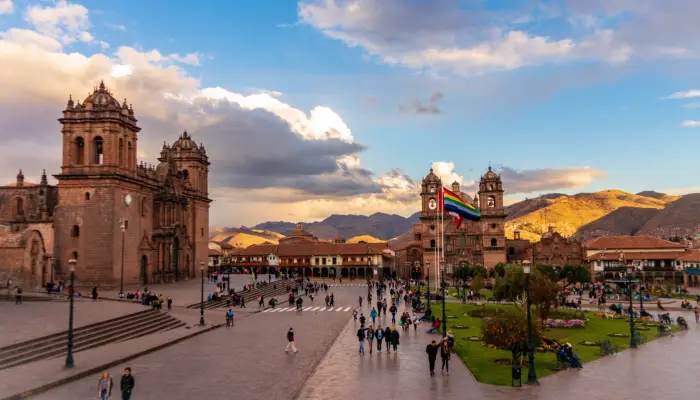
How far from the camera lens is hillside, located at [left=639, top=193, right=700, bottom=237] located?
168 m

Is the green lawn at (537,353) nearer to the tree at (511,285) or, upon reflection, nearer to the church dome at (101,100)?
the tree at (511,285)

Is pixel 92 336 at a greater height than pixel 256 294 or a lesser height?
greater

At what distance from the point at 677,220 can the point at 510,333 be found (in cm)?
18316

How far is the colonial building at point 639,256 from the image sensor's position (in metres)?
89.1

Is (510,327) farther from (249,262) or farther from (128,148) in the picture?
(249,262)

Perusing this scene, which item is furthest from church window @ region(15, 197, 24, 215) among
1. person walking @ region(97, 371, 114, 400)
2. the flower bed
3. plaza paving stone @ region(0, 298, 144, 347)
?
the flower bed

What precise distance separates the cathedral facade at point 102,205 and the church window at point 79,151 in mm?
18

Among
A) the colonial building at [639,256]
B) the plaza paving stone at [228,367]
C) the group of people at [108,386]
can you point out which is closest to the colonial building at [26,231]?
the plaza paving stone at [228,367]

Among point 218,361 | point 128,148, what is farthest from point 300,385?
point 128,148

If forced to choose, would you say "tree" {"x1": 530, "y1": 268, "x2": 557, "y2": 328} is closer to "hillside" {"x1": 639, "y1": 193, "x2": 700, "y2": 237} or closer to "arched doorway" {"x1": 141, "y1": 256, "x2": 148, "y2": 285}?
"arched doorway" {"x1": 141, "y1": 256, "x2": 148, "y2": 285}

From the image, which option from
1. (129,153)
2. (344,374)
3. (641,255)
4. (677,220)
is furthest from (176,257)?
(677,220)

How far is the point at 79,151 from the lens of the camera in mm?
55688

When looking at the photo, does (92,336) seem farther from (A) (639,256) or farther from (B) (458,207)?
(A) (639,256)

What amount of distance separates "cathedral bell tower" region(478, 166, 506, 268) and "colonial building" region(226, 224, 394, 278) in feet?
63.1
